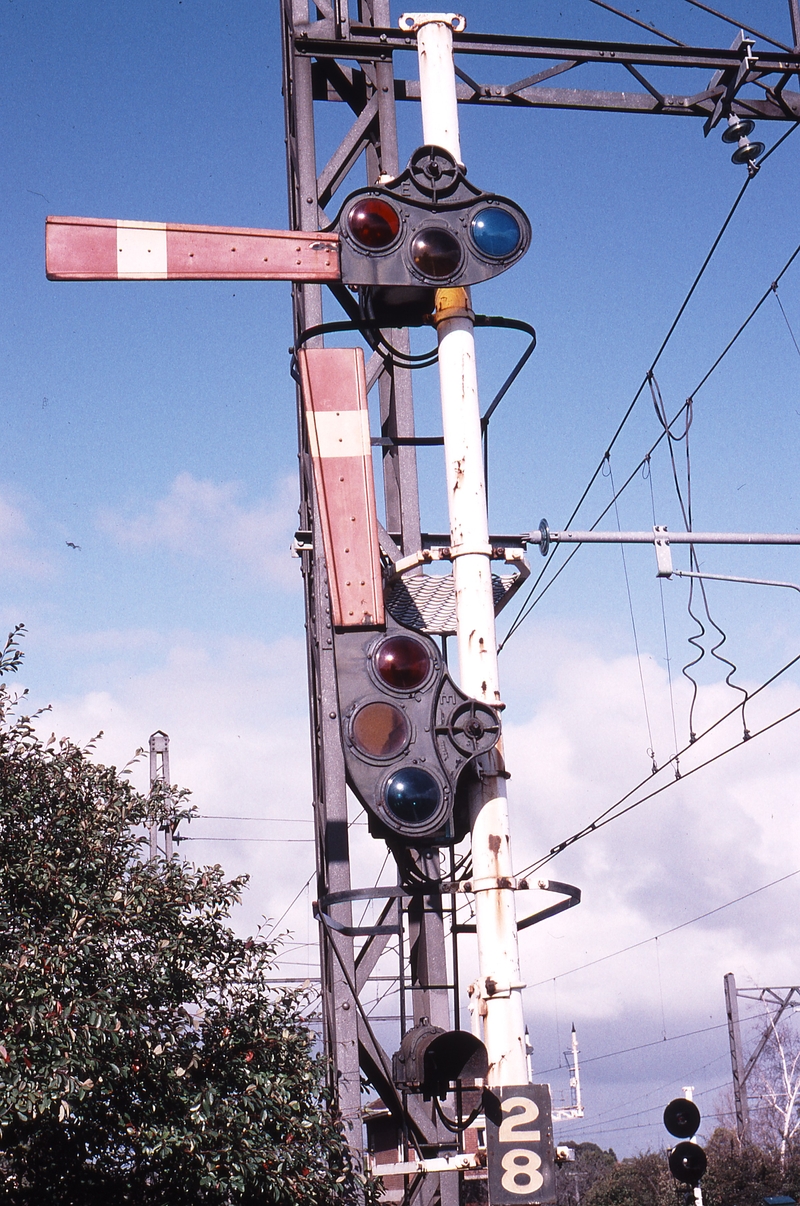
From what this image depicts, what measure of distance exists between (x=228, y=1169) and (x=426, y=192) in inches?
252

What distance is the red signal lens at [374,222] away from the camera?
5262mm

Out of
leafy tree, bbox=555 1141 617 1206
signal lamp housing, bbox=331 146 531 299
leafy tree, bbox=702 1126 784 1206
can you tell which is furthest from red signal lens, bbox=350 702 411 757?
leafy tree, bbox=555 1141 617 1206

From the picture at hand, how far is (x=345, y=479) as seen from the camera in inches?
203

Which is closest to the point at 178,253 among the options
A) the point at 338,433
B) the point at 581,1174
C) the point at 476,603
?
the point at 338,433

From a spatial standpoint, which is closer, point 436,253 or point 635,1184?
point 436,253

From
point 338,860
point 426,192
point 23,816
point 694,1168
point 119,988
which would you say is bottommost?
point 694,1168

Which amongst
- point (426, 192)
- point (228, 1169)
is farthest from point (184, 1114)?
point (426, 192)

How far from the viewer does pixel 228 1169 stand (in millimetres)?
8211

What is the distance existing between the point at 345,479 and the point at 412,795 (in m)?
1.43

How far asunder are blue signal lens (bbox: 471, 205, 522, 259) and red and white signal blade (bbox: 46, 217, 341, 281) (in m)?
0.62

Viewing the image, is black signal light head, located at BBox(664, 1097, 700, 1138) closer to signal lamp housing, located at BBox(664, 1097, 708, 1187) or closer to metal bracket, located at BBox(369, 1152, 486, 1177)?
signal lamp housing, located at BBox(664, 1097, 708, 1187)

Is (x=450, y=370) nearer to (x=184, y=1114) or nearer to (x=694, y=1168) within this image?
(x=184, y=1114)

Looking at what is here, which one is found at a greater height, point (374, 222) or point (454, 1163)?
point (374, 222)

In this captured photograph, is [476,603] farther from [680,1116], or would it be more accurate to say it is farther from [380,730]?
[680,1116]
